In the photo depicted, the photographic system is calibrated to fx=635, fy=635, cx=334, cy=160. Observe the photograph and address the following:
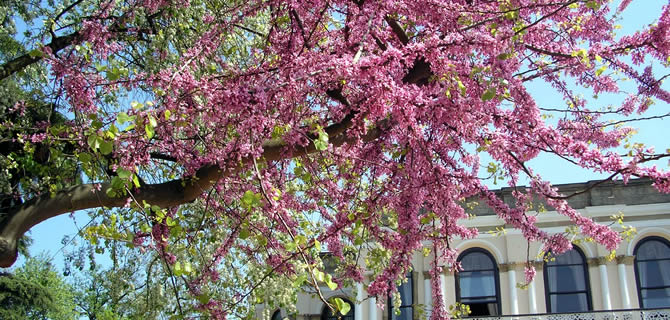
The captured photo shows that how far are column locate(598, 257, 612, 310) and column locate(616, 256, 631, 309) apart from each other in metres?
0.34

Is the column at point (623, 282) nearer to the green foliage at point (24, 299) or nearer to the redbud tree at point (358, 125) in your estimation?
the redbud tree at point (358, 125)

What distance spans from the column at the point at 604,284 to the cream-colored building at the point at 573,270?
3 cm

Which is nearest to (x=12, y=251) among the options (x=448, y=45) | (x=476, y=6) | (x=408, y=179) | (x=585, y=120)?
(x=408, y=179)

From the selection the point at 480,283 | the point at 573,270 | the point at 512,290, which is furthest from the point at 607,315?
the point at 480,283

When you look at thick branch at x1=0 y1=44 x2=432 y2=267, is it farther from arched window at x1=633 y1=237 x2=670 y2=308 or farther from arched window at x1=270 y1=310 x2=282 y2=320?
arched window at x1=270 y1=310 x2=282 y2=320

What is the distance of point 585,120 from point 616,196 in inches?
505

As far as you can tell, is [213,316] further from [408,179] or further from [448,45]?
[448,45]

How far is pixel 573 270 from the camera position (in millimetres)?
18266

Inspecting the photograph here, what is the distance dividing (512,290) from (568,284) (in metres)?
1.62

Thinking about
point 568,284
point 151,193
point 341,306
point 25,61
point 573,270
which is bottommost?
point 341,306

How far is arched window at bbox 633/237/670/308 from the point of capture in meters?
17.3

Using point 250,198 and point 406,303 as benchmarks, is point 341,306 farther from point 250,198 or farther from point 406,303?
point 406,303

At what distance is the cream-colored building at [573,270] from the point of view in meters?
17.4

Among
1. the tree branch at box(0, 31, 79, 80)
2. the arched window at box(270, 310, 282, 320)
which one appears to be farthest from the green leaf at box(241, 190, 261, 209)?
the arched window at box(270, 310, 282, 320)
